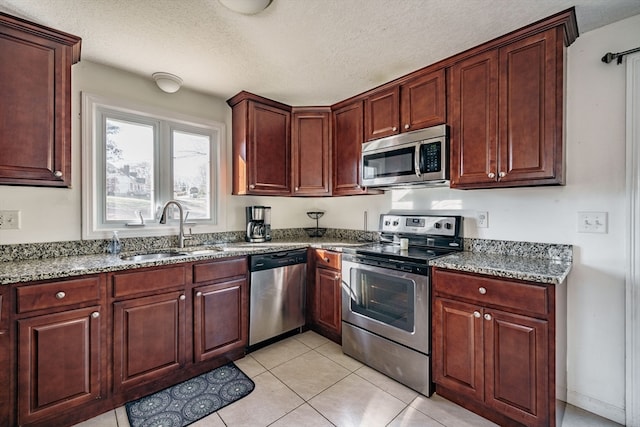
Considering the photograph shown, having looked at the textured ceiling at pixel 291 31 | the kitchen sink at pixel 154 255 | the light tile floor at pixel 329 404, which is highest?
the textured ceiling at pixel 291 31

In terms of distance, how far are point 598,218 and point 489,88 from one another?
1049 mm

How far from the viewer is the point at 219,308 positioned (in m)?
2.22

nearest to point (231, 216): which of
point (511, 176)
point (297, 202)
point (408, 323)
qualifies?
point (297, 202)

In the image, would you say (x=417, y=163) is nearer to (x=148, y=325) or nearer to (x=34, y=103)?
(x=148, y=325)

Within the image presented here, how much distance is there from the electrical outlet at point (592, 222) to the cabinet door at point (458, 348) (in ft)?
2.85

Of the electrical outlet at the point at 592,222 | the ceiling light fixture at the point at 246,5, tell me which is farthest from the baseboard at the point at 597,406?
the ceiling light fixture at the point at 246,5

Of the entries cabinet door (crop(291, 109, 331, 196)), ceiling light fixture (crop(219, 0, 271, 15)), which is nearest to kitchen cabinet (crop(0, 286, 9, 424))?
ceiling light fixture (crop(219, 0, 271, 15))

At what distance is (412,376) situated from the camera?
6.45 ft

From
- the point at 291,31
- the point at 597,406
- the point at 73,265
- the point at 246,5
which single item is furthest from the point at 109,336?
the point at 597,406

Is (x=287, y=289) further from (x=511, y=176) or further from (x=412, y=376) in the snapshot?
(x=511, y=176)

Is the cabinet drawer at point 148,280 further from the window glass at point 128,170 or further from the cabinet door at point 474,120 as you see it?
the cabinet door at point 474,120

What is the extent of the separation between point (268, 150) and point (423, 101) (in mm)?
1500

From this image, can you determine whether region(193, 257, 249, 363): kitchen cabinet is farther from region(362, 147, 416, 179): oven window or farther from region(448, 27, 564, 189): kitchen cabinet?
region(448, 27, 564, 189): kitchen cabinet

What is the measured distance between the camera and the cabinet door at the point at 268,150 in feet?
9.05
